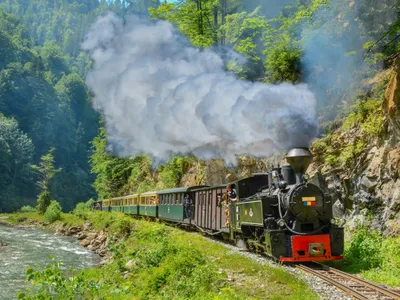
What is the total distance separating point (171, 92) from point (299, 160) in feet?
41.9

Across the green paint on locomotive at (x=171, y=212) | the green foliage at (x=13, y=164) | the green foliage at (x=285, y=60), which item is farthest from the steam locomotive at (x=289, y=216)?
the green foliage at (x=13, y=164)

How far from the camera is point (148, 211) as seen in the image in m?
28.4

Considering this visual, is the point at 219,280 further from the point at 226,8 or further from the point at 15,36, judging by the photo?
the point at 15,36

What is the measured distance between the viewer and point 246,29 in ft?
80.2

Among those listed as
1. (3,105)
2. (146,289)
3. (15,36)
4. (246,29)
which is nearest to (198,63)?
(246,29)

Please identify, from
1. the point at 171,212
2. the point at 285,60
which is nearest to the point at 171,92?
the point at 285,60

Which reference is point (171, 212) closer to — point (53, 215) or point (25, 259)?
point (25, 259)

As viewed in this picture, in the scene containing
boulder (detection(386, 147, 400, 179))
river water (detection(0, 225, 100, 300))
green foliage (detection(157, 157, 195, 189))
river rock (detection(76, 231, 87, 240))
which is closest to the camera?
boulder (detection(386, 147, 400, 179))

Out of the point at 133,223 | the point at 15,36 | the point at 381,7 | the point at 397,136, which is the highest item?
the point at 15,36

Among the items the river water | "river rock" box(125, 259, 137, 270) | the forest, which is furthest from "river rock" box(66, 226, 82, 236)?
"river rock" box(125, 259, 137, 270)

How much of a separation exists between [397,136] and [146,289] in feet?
29.3

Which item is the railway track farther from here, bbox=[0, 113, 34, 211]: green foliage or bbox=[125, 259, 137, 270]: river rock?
bbox=[0, 113, 34, 211]: green foliage

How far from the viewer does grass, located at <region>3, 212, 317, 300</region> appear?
840 centimetres

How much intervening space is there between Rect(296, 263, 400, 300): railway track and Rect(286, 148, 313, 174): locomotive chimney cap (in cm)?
256
